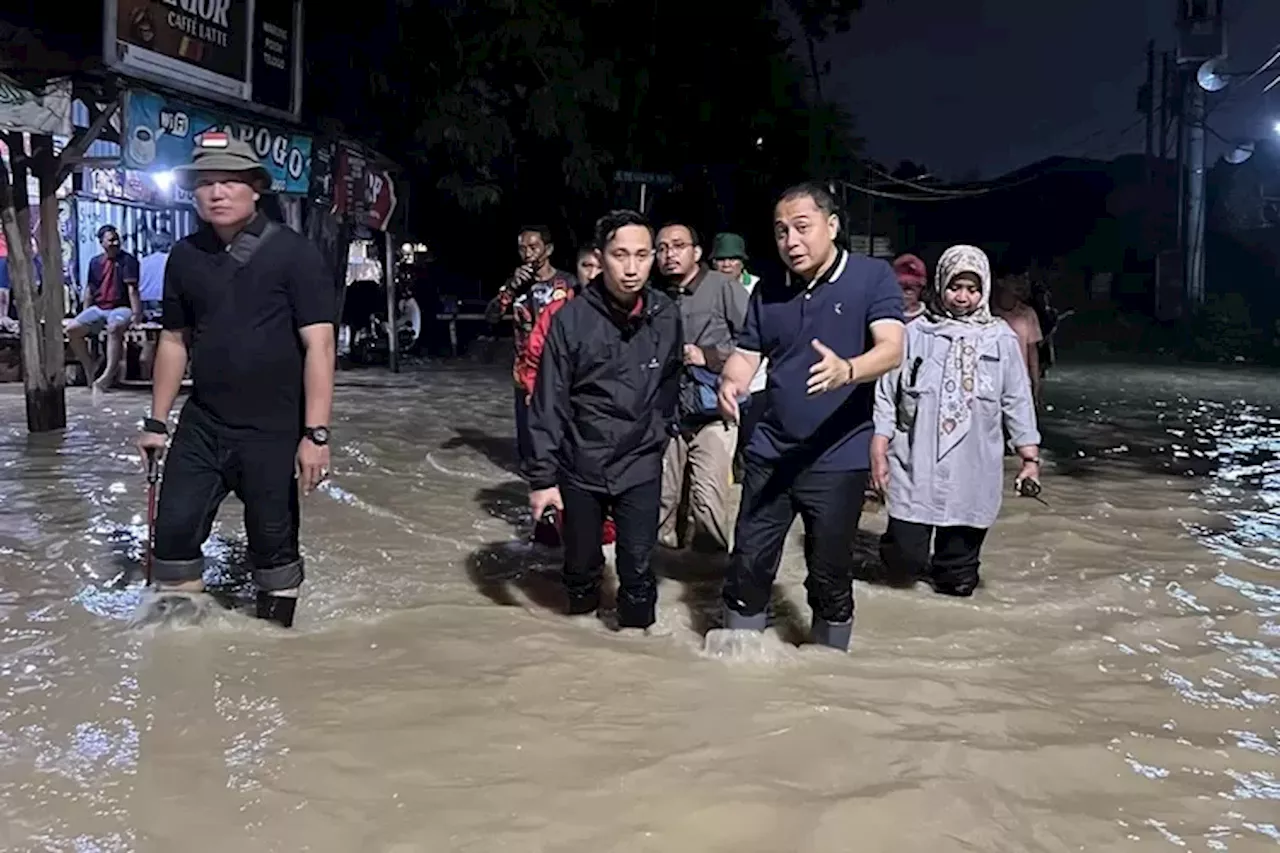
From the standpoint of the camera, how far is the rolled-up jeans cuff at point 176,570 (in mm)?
4293

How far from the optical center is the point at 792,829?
301 cm

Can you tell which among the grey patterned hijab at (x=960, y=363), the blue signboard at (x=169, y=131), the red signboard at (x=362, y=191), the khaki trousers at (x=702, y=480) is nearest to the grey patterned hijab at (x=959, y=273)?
the grey patterned hijab at (x=960, y=363)

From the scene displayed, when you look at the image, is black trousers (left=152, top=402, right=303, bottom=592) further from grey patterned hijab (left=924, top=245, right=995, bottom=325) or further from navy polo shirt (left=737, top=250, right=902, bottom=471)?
grey patterned hijab (left=924, top=245, right=995, bottom=325)

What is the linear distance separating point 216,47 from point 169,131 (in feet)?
4.01

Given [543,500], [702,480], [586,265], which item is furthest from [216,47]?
[543,500]

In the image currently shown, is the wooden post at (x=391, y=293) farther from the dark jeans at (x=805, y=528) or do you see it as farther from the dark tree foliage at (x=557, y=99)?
the dark jeans at (x=805, y=528)

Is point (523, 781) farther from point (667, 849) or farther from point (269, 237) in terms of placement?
point (269, 237)

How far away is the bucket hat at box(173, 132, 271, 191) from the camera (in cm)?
400

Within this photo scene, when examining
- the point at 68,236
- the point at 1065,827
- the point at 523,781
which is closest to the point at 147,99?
the point at 68,236

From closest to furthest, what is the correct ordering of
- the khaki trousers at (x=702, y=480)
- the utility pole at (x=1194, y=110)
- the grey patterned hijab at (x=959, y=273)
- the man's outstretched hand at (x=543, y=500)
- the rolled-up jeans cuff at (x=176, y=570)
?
the rolled-up jeans cuff at (x=176, y=570), the man's outstretched hand at (x=543, y=500), the grey patterned hijab at (x=959, y=273), the khaki trousers at (x=702, y=480), the utility pole at (x=1194, y=110)

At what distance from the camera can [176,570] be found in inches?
170

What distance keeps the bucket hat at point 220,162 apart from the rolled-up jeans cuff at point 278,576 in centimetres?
146

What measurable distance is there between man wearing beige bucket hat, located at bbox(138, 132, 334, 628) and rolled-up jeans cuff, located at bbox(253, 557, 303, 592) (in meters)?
0.09

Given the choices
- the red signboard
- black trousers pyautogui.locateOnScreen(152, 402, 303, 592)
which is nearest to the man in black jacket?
black trousers pyautogui.locateOnScreen(152, 402, 303, 592)
